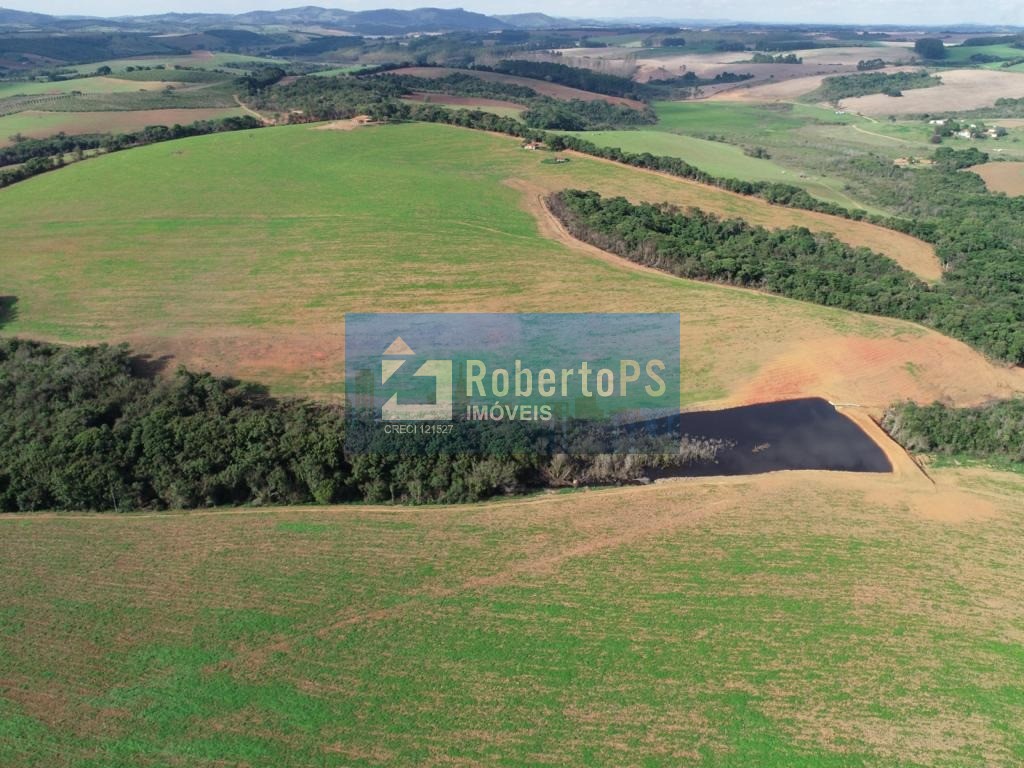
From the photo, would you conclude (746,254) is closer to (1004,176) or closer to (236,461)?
(236,461)

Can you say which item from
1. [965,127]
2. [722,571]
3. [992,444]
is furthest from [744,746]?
[965,127]

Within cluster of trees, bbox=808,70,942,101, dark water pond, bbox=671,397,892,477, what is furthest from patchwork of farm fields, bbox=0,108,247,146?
cluster of trees, bbox=808,70,942,101

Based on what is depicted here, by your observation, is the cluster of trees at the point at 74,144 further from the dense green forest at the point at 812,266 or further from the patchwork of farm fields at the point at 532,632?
the patchwork of farm fields at the point at 532,632

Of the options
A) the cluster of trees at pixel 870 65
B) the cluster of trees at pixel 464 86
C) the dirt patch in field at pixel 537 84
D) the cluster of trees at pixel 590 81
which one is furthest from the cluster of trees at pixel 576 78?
the cluster of trees at pixel 870 65

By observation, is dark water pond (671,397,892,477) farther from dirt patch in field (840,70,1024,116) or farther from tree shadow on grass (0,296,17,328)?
dirt patch in field (840,70,1024,116)

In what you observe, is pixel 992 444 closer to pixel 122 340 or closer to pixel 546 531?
pixel 546 531

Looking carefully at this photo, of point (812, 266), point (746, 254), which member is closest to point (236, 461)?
point (746, 254)
